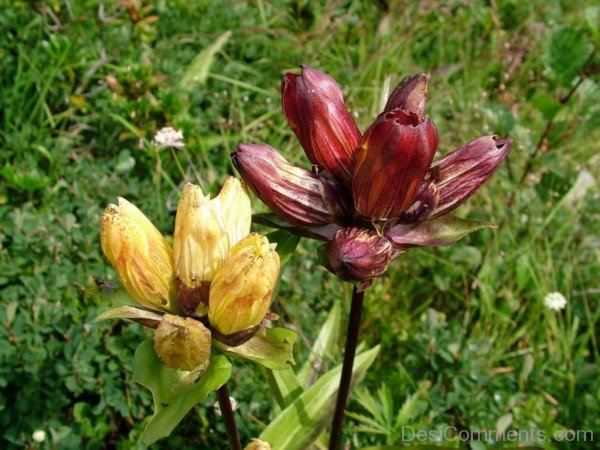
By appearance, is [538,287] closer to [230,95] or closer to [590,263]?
[590,263]

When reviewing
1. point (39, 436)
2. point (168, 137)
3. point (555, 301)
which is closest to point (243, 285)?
point (39, 436)

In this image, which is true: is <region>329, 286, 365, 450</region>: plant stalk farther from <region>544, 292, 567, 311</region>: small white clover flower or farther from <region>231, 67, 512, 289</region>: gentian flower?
<region>544, 292, 567, 311</region>: small white clover flower

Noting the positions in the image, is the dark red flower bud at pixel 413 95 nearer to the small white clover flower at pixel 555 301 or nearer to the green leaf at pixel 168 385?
the green leaf at pixel 168 385

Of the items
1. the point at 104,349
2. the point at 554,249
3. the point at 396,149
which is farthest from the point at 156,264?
the point at 554,249

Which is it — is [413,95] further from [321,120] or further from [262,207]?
[262,207]

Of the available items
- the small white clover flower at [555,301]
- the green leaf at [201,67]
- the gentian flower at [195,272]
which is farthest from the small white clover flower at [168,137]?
the small white clover flower at [555,301]
